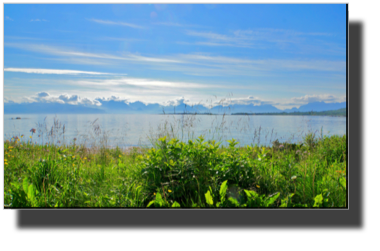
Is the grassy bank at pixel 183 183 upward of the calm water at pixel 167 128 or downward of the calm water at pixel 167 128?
downward

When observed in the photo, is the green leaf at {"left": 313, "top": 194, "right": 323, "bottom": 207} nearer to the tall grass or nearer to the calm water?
the tall grass

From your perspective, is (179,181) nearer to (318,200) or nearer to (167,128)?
(167,128)

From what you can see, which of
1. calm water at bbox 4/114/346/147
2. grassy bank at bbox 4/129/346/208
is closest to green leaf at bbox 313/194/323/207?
grassy bank at bbox 4/129/346/208

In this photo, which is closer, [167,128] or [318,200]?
[318,200]

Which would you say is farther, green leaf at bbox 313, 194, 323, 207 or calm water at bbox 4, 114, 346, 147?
calm water at bbox 4, 114, 346, 147

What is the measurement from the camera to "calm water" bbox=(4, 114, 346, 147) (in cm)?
345

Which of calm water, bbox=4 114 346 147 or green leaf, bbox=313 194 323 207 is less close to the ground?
calm water, bbox=4 114 346 147

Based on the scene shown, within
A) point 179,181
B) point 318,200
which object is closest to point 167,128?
point 179,181

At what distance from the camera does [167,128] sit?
3.38 metres

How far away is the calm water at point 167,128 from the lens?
345cm

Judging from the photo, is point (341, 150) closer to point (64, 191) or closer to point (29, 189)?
point (64, 191)

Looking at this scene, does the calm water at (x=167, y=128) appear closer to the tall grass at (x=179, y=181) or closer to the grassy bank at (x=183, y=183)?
the tall grass at (x=179, y=181)

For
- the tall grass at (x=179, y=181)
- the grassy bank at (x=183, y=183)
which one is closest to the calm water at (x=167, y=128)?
the tall grass at (x=179, y=181)
